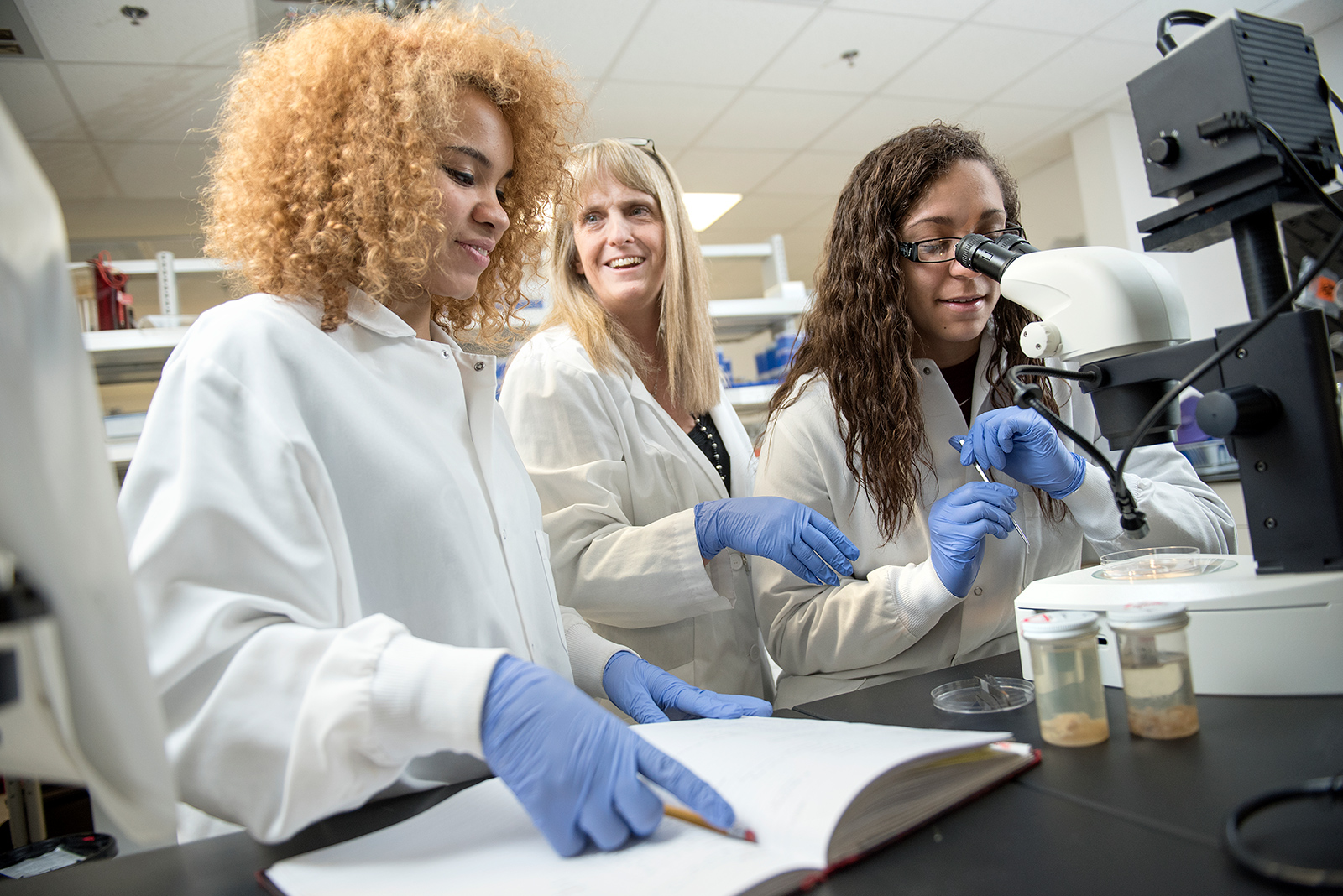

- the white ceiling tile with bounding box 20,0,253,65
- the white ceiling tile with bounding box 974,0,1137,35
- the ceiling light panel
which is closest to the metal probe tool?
the white ceiling tile with bounding box 974,0,1137,35

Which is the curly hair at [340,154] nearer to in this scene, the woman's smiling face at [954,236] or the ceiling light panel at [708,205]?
the woman's smiling face at [954,236]

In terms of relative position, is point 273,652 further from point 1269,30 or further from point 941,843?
point 1269,30

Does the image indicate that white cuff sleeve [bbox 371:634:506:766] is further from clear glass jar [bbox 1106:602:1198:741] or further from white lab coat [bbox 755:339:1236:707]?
white lab coat [bbox 755:339:1236:707]

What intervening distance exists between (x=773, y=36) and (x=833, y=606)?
311 centimetres

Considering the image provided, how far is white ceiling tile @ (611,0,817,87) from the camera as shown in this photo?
3.37 meters

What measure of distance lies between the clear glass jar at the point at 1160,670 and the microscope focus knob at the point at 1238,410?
→ 0.64ft

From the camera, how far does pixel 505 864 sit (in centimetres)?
61

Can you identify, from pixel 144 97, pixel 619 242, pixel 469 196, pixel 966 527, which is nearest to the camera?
pixel 469 196

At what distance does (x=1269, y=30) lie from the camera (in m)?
0.81

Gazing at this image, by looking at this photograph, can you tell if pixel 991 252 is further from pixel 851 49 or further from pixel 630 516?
pixel 851 49

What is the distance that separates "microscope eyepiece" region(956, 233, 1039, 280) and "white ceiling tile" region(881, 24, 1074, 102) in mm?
3107

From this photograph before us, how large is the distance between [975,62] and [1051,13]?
0.42 meters

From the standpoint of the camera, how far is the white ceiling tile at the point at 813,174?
512 centimetres

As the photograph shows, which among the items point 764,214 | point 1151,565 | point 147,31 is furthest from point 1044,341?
point 764,214
